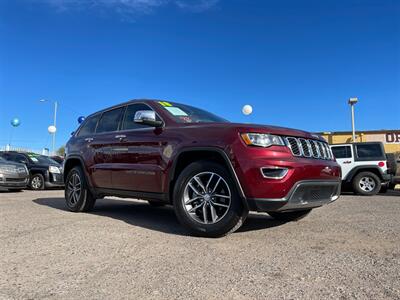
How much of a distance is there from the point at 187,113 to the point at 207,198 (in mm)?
1543

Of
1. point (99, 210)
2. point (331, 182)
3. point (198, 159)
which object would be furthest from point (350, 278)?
point (99, 210)

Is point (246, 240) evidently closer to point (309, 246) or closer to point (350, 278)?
point (309, 246)

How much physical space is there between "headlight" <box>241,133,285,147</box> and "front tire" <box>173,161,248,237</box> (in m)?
0.44

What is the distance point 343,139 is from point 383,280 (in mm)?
28592

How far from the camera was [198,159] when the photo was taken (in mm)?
4738

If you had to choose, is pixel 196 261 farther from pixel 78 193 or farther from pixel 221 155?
pixel 78 193

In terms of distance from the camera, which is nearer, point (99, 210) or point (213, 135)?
point (213, 135)

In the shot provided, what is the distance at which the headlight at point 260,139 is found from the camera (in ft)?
13.7

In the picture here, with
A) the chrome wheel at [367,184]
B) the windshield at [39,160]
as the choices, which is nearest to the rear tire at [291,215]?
the chrome wheel at [367,184]

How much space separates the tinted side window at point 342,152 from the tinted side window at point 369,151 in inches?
12.6

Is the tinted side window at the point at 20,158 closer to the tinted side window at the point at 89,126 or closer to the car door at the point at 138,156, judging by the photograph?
the tinted side window at the point at 89,126

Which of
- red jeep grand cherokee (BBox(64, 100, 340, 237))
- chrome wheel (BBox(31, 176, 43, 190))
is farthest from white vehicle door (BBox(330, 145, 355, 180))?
chrome wheel (BBox(31, 176, 43, 190))

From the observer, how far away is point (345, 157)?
44.1 ft

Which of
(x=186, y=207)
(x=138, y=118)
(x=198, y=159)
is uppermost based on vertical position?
(x=138, y=118)
